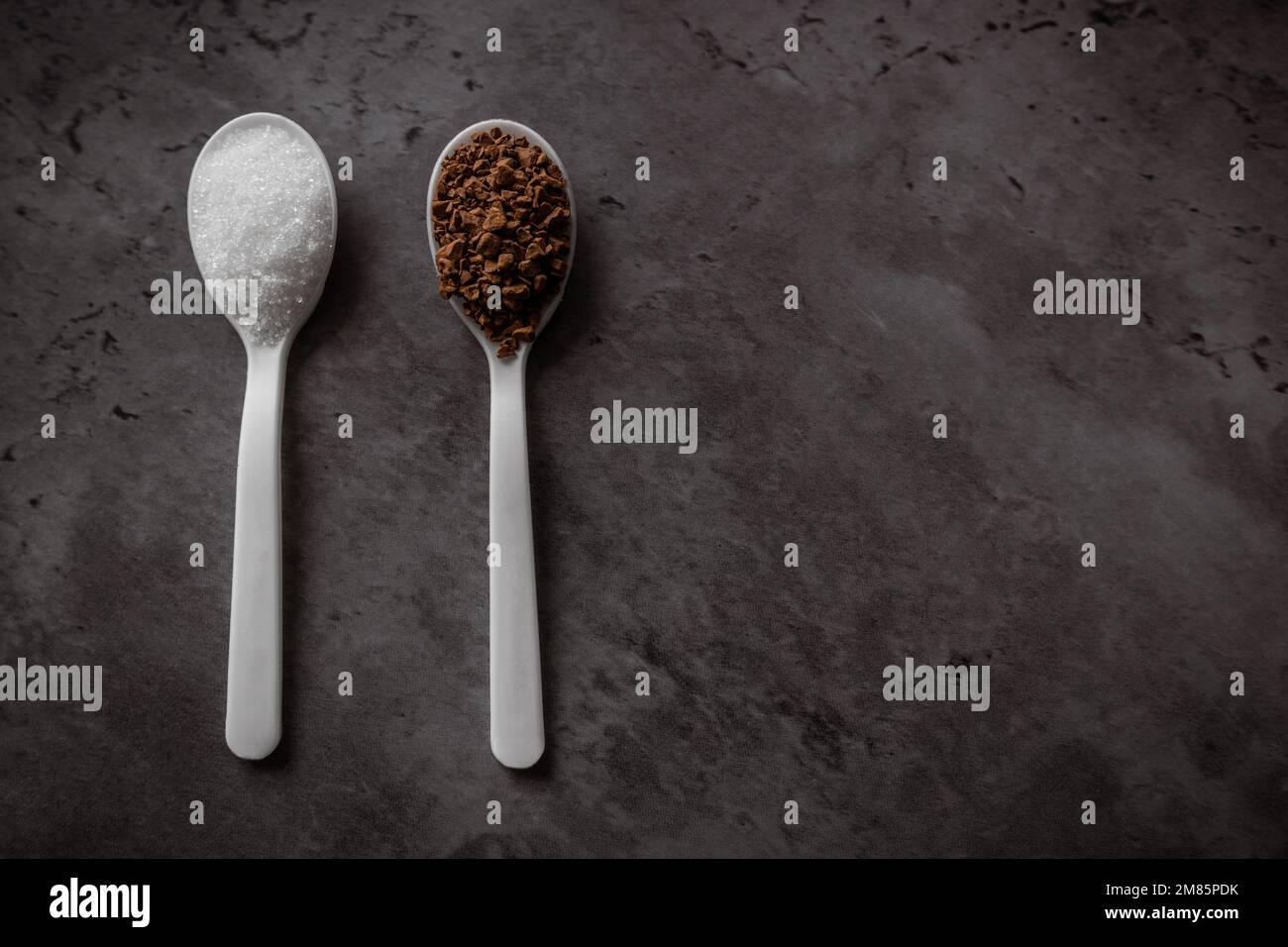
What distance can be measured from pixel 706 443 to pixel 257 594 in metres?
0.51

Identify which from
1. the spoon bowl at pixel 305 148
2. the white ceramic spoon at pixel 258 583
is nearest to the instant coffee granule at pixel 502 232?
the spoon bowl at pixel 305 148

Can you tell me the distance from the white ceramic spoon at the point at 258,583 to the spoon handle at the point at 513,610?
0.23 meters

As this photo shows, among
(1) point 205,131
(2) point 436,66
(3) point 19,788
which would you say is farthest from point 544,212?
(3) point 19,788

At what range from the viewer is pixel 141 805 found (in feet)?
3.13

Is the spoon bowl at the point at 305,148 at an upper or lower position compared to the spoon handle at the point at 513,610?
upper

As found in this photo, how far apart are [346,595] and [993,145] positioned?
883 millimetres

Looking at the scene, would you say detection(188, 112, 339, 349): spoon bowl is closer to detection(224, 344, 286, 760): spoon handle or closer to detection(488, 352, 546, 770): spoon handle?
detection(224, 344, 286, 760): spoon handle

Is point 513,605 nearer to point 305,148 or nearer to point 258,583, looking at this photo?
point 258,583

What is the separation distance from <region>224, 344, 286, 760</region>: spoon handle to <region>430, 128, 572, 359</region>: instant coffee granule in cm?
25

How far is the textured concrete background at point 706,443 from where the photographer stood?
3.14 feet

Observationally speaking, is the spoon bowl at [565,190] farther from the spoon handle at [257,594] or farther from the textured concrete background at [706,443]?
the spoon handle at [257,594]

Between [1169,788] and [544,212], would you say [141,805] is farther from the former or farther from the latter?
[1169,788]

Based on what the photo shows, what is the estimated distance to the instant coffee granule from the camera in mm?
925

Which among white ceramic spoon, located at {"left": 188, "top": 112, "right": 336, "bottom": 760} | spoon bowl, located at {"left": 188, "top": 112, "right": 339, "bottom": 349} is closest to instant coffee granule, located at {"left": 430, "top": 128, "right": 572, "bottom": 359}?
spoon bowl, located at {"left": 188, "top": 112, "right": 339, "bottom": 349}
